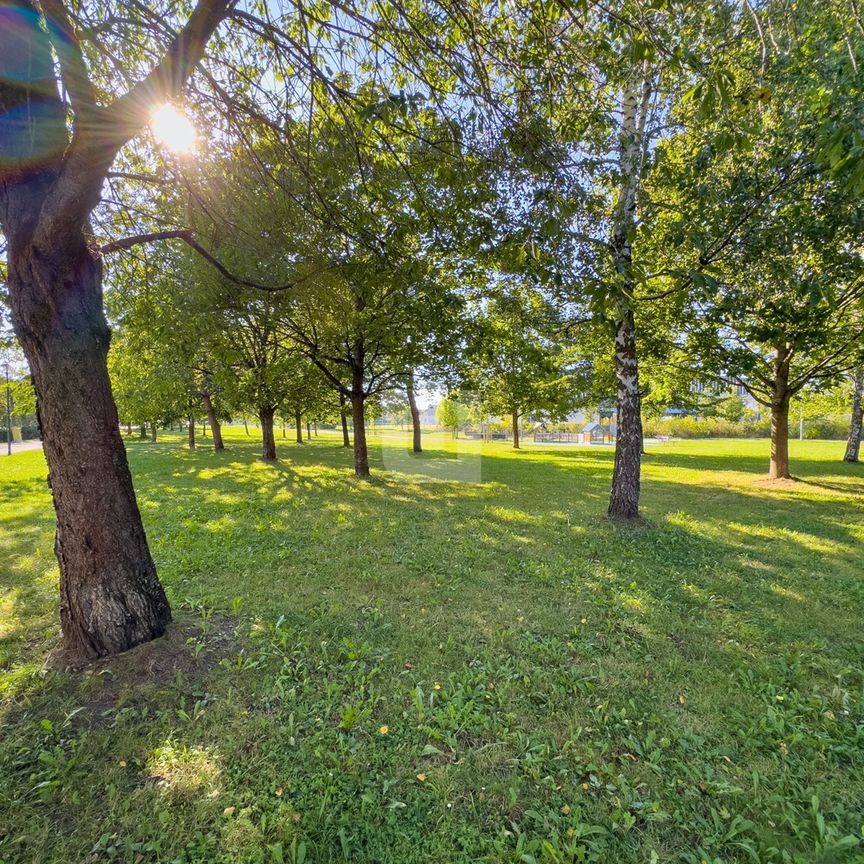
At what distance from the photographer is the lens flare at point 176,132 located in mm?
3955

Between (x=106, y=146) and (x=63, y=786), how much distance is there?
3.82 metres

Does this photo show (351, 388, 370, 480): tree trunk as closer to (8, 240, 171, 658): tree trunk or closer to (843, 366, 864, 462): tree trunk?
(8, 240, 171, 658): tree trunk

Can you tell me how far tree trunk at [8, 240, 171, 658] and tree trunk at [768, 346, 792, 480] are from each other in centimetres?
1401

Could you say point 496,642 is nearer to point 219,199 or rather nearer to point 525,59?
point 525,59

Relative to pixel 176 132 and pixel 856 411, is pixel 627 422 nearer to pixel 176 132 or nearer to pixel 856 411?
pixel 176 132

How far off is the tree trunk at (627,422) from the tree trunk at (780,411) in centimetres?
708

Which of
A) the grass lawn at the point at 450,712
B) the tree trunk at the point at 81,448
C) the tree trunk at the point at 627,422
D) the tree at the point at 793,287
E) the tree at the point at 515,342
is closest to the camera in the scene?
the grass lawn at the point at 450,712

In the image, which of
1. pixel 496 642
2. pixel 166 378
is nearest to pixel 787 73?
pixel 496 642

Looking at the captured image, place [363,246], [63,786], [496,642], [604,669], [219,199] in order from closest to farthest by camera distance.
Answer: [63,786] → [604,669] → [496,642] → [363,246] → [219,199]

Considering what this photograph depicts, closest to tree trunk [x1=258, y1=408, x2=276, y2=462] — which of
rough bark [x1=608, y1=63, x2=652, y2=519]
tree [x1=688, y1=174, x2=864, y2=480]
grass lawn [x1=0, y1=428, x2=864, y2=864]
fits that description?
grass lawn [x1=0, y1=428, x2=864, y2=864]

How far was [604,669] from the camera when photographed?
10.1 feet

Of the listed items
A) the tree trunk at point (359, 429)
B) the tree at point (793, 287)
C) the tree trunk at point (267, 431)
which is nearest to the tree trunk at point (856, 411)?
the tree at point (793, 287)

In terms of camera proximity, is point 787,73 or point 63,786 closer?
point 63,786

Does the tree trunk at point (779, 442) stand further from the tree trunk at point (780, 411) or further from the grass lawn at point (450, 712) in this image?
the grass lawn at point (450, 712)
